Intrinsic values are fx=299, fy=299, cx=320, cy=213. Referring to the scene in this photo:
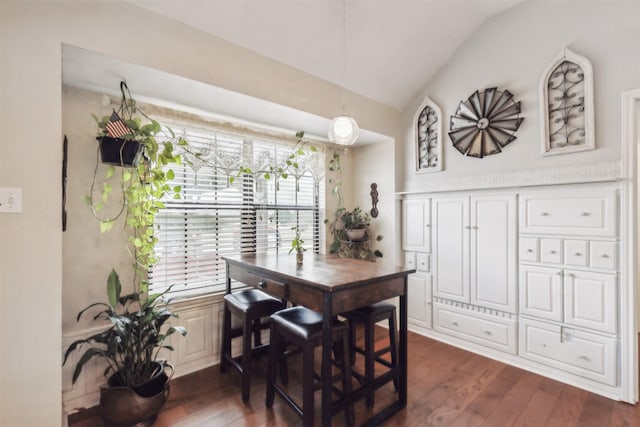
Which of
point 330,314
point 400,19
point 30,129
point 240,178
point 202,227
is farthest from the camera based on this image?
point 240,178

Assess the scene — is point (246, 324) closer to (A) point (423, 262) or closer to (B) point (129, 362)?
(B) point (129, 362)

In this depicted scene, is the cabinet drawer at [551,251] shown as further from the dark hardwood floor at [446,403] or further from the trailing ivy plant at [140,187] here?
the trailing ivy plant at [140,187]

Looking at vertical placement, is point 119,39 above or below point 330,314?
above

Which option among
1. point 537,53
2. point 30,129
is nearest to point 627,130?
point 537,53

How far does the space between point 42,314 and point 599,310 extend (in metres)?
3.48

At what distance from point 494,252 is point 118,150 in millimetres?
2981

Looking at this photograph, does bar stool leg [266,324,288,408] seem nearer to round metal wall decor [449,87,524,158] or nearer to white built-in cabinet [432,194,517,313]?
white built-in cabinet [432,194,517,313]

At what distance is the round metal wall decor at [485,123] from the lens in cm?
257

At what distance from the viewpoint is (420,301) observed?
10.6ft

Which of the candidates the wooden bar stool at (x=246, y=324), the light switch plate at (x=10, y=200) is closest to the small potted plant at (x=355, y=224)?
the wooden bar stool at (x=246, y=324)

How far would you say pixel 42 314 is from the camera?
1516 mm

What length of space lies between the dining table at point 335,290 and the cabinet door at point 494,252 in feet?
3.83

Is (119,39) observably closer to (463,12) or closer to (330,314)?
(330,314)

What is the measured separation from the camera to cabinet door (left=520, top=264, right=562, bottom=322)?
2.34m
